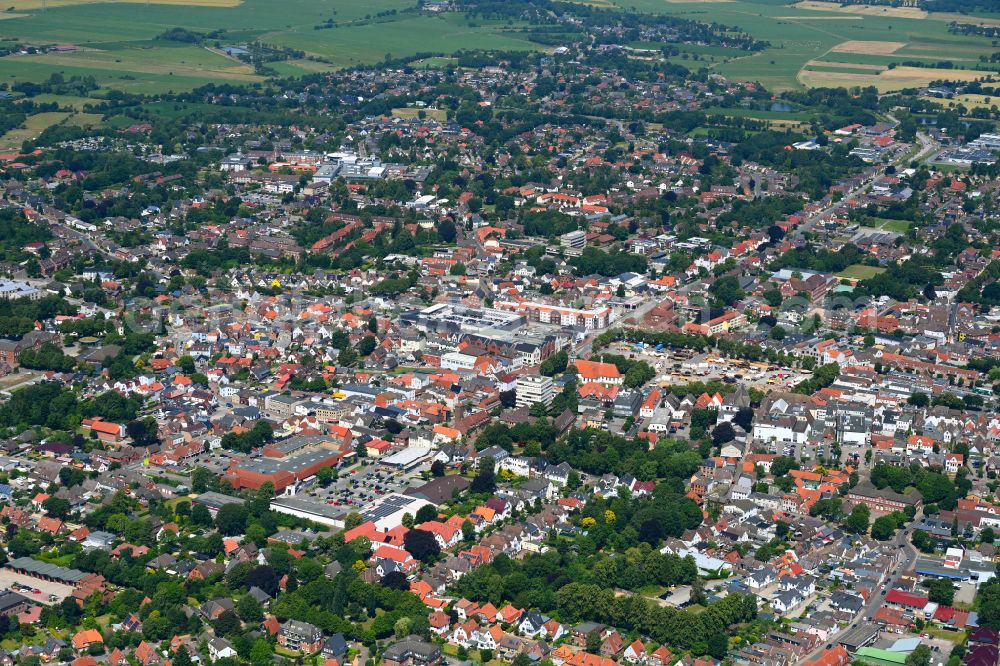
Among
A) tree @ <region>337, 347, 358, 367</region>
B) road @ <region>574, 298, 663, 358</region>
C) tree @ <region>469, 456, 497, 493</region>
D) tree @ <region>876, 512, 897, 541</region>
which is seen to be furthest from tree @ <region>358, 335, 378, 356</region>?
tree @ <region>876, 512, 897, 541</region>

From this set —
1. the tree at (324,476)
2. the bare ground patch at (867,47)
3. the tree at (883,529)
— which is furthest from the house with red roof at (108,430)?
the bare ground patch at (867,47)

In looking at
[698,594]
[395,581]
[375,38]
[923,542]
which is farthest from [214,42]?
[698,594]

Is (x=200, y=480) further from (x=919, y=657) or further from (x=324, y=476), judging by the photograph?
(x=919, y=657)

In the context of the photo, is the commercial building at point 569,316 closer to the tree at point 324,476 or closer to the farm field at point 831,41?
the tree at point 324,476

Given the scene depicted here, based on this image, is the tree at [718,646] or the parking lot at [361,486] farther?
the parking lot at [361,486]

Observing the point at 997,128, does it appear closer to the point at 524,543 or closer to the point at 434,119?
the point at 434,119

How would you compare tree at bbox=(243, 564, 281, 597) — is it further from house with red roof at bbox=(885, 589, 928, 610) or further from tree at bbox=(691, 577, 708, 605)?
house with red roof at bbox=(885, 589, 928, 610)
